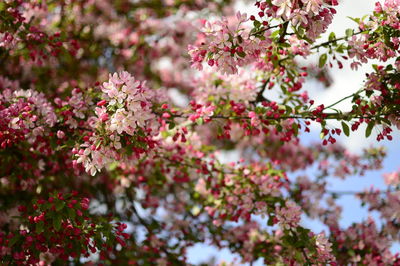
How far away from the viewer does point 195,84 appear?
4.86 m

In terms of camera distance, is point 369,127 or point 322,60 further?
point 322,60

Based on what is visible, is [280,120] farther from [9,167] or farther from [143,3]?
[143,3]

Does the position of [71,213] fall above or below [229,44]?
below

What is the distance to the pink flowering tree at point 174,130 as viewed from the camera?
9.20 ft

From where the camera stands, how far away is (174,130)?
4355mm

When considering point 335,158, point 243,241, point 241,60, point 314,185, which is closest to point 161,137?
point 243,241

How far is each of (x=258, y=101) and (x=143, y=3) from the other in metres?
3.38

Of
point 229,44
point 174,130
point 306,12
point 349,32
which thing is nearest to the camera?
point 306,12

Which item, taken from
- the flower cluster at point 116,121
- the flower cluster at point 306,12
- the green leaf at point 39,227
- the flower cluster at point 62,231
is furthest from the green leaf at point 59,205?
the flower cluster at point 306,12

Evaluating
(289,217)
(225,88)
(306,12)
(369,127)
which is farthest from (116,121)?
(225,88)

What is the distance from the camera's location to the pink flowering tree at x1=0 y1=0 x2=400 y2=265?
280cm

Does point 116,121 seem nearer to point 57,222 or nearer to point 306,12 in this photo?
point 57,222

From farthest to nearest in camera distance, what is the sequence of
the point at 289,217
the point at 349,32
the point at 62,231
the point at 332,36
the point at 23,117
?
the point at 289,217, the point at 332,36, the point at 349,32, the point at 23,117, the point at 62,231

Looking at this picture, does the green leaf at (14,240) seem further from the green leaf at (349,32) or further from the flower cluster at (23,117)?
the green leaf at (349,32)
